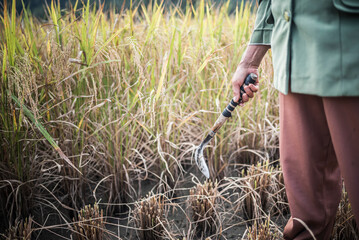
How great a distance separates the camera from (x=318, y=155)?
109cm

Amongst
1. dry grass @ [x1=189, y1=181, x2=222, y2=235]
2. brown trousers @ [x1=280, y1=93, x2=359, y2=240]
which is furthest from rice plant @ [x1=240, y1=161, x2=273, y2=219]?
brown trousers @ [x1=280, y1=93, x2=359, y2=240]

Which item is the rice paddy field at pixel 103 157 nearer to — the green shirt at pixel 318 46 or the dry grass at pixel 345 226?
the dry grass at pixel 345 226

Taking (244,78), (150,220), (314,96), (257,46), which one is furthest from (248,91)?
(150,220)

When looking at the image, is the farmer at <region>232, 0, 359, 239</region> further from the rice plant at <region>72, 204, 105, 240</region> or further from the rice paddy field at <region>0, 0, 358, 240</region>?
the rice plant at <region>72, 204, 105, 240</region>

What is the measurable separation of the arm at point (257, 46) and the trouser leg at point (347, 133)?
38cm

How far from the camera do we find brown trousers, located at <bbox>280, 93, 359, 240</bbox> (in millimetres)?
936

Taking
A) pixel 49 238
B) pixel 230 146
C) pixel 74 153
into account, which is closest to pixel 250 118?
pixel 230 146

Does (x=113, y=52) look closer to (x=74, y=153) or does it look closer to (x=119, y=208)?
(x=74, y=153)

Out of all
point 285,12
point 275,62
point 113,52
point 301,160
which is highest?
point 285,12

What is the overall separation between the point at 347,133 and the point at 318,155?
0.18 meters

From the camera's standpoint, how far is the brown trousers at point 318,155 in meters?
0.94

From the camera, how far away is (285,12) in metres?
0.99

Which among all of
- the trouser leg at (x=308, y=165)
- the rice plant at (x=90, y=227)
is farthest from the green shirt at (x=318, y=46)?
the rice plant at (x=90, y=227)

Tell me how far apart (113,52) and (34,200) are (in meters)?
0.99
